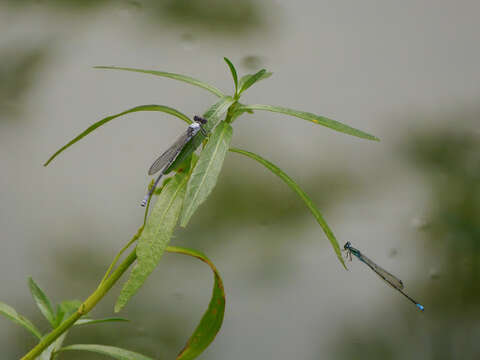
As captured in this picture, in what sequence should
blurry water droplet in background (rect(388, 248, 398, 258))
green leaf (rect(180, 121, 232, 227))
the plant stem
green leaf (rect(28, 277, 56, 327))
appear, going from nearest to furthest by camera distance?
1. green leaf (rect(180, 121, 232, 227))
2. the plant stem
3. green leaf (rect(28, 277, 56, 327))
4. blurry water droplet in background (rect(388, 248, 398, 258))

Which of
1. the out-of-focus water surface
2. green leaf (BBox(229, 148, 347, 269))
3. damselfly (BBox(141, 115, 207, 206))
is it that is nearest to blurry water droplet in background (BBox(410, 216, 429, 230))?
the out-of-focus water surface

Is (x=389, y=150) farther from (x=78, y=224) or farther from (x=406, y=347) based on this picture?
(x=78, y=224)

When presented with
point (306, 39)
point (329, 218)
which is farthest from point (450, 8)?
point (329, 218)

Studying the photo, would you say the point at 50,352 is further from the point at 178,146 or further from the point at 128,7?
the point at 128,7

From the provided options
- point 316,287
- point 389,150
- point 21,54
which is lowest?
point 316,287

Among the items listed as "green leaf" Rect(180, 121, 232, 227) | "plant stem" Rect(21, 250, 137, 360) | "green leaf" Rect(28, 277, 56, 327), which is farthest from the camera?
"green leaf" Rect(28, 277, 56, 327)

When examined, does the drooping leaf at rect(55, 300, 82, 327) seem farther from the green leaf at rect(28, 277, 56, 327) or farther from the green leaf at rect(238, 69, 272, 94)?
the green leaf at rect(238, 69, 272, 94)
